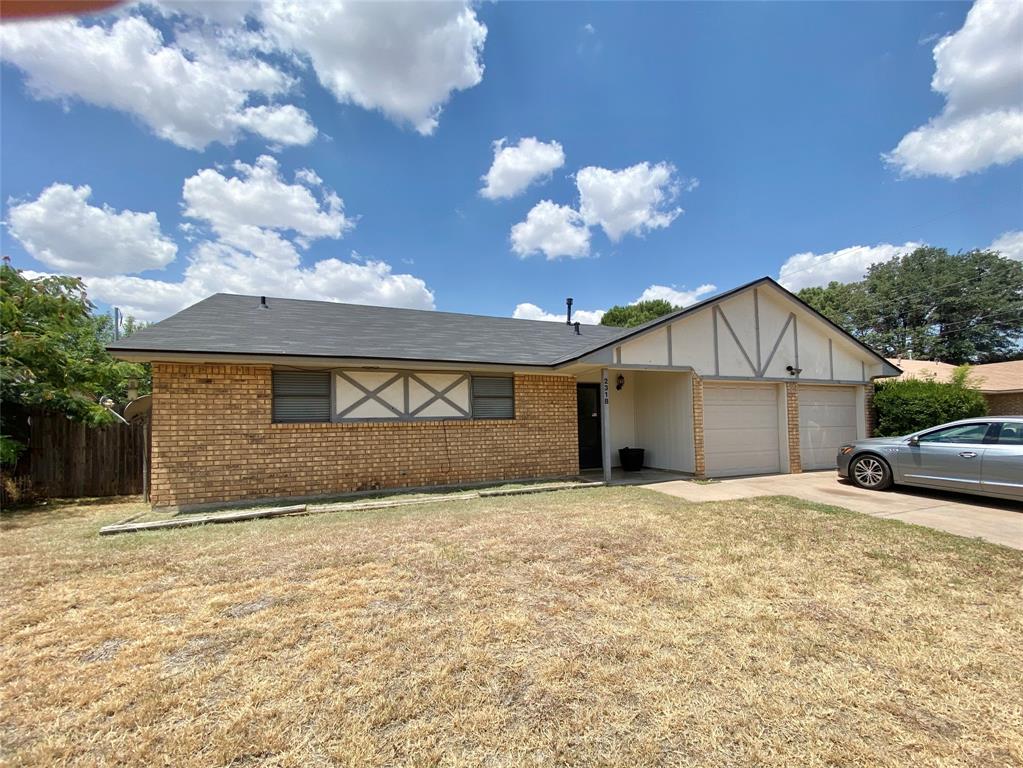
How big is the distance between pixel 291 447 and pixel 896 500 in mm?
10716

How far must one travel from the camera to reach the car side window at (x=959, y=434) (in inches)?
289

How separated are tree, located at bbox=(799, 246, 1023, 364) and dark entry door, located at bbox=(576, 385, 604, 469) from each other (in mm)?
33124

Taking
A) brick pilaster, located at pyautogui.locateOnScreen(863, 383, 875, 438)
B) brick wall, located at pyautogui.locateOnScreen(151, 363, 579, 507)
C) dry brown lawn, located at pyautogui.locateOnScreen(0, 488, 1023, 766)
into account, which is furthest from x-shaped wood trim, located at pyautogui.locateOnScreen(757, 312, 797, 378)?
dry brown lawn, located at pyautogui.locateOnScreen(0, 488, 1023, 766)

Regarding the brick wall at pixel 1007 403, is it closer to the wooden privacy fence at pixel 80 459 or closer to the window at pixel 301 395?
the window at pixel 301 395

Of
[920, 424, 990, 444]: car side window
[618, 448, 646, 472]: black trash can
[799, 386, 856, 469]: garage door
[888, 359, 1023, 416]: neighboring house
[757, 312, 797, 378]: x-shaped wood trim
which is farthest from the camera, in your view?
[888, 359, 1023, 416]: neighboring house

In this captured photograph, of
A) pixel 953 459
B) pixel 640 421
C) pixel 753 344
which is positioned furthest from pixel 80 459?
pixel 953 459

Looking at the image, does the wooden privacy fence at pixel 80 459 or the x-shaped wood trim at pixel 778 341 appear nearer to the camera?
the wooden privacy fence at pixel 80 459

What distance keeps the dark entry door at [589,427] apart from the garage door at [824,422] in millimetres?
5149

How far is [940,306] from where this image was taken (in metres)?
37.0

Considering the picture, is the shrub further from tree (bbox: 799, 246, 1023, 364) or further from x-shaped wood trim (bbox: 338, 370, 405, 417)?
tree (bbox: 799, 246, 1023, 364)

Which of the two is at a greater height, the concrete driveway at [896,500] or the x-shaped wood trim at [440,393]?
the x-shaped wood trim at [440,393]

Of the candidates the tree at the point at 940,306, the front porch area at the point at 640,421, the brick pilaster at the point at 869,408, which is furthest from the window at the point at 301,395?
the tree at the point at 940,306

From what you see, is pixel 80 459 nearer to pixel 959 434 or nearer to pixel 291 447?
pixel 291 447

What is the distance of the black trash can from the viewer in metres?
11.5
